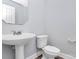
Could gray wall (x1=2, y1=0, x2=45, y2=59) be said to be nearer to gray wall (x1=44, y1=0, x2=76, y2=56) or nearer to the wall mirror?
the wall mirror

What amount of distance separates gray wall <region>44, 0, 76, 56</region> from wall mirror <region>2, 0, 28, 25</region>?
2.91ft

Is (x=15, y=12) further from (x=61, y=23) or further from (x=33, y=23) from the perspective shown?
(x=61, y=23)

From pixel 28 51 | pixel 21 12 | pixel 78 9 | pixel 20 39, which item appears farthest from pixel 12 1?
pixel 78 9

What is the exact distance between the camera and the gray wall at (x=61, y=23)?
2074mm

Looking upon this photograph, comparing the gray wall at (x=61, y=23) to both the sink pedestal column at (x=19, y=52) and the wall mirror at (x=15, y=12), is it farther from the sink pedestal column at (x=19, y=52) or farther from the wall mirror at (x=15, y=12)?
the sink pedestal column at (x=19, y=52)

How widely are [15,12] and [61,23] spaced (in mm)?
1296

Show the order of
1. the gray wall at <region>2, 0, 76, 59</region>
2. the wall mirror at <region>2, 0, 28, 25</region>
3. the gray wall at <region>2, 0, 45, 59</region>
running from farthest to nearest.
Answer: the gray wall at <region>2, 0, 76, 59</region> → the gray wall at <region>2, 0, 45, 59</region> → the wall mirror at <region>2, 0, 28, 25</region>

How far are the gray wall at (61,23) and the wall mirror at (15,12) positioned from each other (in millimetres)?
888

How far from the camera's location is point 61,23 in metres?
2.29

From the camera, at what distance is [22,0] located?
6.09 feet

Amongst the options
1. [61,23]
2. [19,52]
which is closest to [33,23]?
[61,23]

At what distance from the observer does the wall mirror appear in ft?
4.68

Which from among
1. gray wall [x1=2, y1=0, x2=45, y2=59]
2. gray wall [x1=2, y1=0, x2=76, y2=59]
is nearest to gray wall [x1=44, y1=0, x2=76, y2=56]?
gray wall [x1=2, y1=0, x2=76, y2=59]

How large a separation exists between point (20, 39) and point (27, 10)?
102 cm
